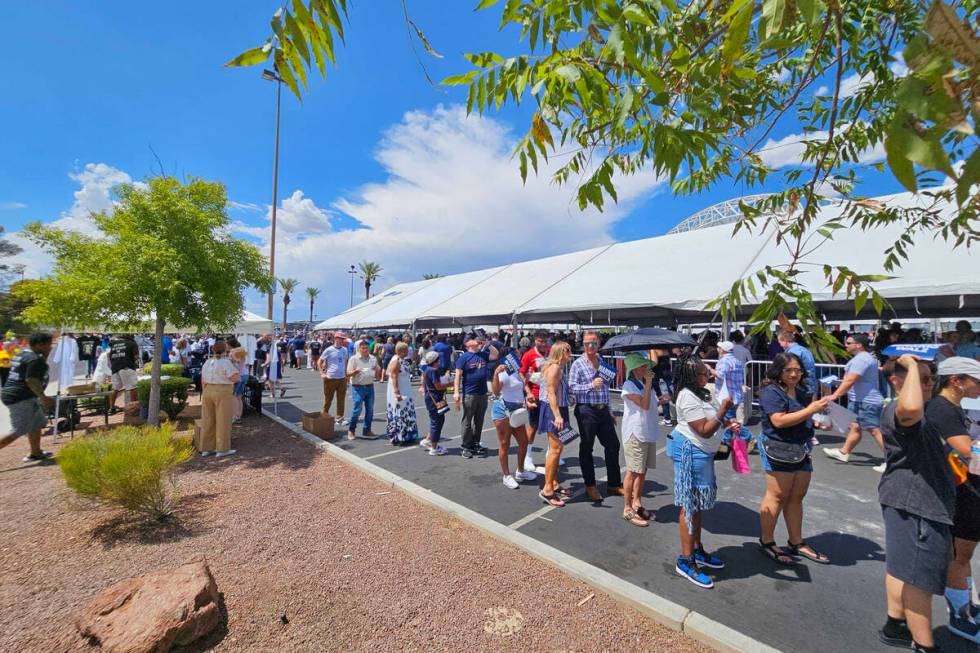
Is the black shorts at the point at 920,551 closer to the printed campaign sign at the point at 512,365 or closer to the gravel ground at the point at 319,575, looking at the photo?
the gravel ground at the point at 319,575

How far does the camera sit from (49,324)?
630 cm

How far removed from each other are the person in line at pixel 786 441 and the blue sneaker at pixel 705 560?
534mm

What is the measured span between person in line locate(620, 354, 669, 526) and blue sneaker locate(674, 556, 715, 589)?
0.83 metres

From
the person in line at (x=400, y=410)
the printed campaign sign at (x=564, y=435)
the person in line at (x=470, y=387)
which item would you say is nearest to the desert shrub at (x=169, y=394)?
the person in line at (x=400, y=410)

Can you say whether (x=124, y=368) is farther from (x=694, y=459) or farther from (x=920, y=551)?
(x=920, y=551)

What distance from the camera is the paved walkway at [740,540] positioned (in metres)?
2.78

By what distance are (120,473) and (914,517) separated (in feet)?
20.6

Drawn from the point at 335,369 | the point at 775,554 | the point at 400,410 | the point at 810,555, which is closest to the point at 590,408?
the point at 775,554

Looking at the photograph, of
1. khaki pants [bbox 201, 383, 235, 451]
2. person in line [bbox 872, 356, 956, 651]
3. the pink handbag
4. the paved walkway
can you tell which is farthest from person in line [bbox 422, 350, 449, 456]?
person in line [bbox 872, 356, 956, 651]

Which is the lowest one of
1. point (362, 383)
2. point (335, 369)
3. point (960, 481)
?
point (960, 481)

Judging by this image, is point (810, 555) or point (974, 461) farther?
point (810, 555)

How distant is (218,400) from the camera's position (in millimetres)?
6566

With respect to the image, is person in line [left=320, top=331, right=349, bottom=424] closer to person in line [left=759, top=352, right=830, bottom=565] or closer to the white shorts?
the white shorts

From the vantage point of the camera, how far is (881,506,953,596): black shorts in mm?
2371
